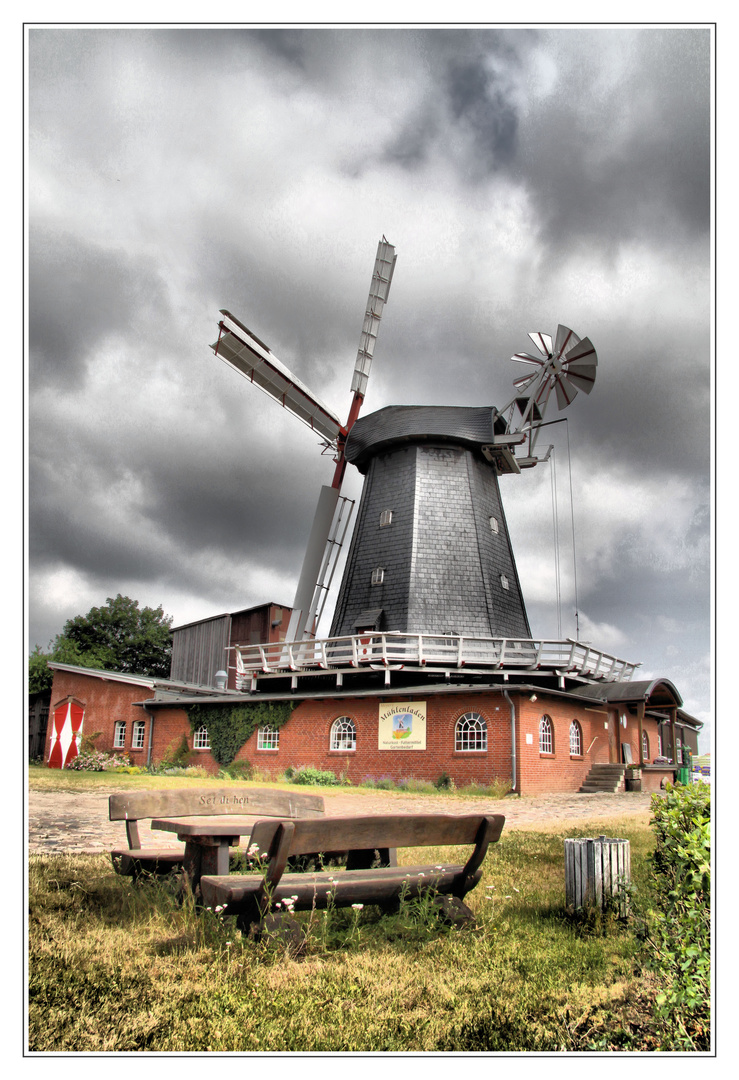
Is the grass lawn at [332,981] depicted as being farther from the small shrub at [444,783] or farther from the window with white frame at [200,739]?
the window with white frame at [200,739]

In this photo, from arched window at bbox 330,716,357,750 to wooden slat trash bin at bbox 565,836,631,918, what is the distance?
11.8 meters

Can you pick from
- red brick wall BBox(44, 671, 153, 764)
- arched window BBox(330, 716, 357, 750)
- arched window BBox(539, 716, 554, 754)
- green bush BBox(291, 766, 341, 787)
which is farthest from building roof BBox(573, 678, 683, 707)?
red brick wall BBox(44, 671, 153, 764)

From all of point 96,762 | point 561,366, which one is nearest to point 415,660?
point 561,366

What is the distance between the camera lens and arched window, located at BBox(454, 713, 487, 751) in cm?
1409

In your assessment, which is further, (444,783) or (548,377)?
(548,377)

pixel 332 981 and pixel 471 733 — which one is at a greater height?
pixel 332 981

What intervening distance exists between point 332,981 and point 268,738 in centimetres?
1443

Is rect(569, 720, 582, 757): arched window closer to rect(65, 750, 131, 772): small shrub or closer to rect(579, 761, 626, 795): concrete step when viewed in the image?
rect(579, 761, 626, 795): concrete step

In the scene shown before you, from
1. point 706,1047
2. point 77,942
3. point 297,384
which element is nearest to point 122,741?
point 297,384

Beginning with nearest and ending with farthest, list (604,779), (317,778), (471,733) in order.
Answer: (471,733) < (317,778) < (604,779)

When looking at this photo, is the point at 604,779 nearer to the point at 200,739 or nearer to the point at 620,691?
the point at 620,691

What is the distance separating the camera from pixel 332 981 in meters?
2.90

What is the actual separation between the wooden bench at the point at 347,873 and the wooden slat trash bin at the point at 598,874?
23.2 inches

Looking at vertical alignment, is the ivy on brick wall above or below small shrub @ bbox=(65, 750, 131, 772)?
above
